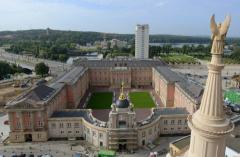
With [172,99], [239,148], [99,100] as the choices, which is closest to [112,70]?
[99,100]

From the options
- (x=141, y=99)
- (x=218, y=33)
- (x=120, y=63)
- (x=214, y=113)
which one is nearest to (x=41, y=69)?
(x=120, y=63)

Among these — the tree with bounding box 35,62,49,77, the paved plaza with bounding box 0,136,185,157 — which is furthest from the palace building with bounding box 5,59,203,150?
the tree with bounding box 35,62,49,77

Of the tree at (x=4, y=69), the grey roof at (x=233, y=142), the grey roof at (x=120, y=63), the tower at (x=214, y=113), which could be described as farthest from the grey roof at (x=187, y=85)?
the tree at (x=4, y=69)

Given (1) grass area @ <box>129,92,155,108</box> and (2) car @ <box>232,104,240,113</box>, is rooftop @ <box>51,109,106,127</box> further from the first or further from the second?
(2) car @ <box>232,104,240,113</box>

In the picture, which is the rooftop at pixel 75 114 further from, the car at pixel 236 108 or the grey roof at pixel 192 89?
the car at pixel 236 108

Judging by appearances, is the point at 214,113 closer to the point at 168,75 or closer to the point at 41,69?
the point at 168,75

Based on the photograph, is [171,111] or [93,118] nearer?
[93,118]
